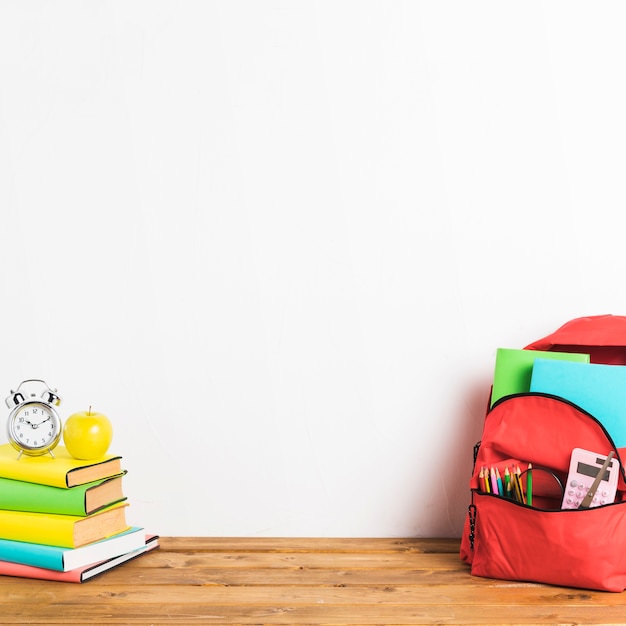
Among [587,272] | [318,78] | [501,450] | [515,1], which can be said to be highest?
[515,1]

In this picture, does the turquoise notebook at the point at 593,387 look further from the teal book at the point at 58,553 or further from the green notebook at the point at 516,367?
the teal book at the point at 58,553

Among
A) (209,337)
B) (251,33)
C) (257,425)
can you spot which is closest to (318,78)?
(251,33)

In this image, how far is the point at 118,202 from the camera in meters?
1.34

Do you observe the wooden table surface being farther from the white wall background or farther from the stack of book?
the white wall background

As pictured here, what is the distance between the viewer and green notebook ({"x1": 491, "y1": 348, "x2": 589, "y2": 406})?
47.7 inches

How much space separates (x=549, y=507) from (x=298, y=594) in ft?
1.37

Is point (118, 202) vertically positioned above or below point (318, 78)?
below

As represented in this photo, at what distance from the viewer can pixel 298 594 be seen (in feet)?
3.43

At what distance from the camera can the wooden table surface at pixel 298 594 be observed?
96cm

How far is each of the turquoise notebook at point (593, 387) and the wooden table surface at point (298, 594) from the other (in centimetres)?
25

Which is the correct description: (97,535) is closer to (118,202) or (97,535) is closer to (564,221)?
(118,202)

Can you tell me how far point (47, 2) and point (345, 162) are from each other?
24.4 inches

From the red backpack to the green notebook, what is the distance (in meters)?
0.03

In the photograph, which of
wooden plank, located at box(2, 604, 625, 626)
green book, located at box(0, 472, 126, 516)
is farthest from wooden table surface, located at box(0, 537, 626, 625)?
green book, located at box(0, 472, 126, 516)
